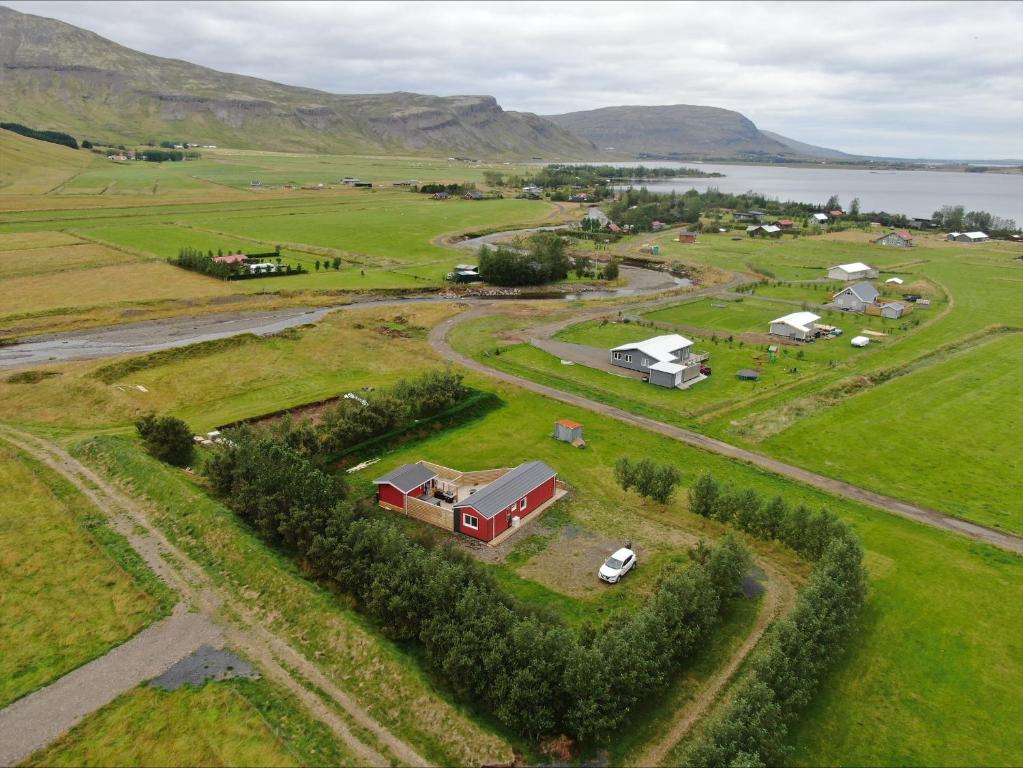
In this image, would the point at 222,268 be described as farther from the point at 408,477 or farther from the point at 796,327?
the point at 796,327

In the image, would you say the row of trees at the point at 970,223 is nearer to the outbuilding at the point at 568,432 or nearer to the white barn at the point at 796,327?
the white barn at the point at 796,327

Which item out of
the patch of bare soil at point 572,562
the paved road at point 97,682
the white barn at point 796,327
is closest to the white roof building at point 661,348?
the white barn at point 796,327

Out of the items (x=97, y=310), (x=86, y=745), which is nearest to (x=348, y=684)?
A: (x=86, y=745)

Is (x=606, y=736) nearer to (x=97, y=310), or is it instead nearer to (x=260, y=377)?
(x=260, y=377)

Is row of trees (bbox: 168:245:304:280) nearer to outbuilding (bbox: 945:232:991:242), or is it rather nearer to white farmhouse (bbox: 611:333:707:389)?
white farmhouse (bbox: 611:333:707:389)

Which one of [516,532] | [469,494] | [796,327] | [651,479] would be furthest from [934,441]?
[469,494]
